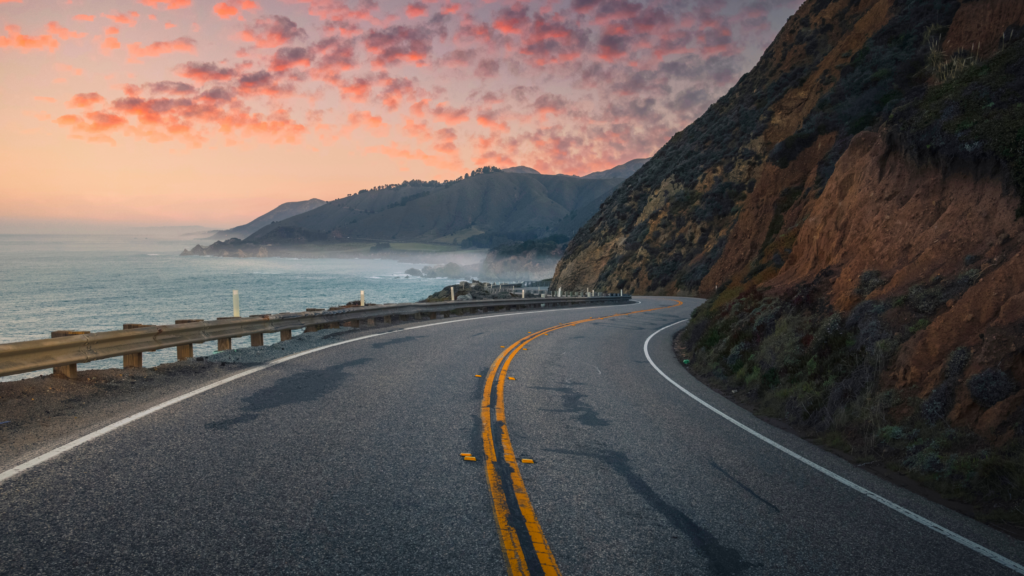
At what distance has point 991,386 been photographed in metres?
6.46

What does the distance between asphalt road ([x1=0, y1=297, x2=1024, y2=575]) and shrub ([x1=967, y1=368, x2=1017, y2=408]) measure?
174 cm

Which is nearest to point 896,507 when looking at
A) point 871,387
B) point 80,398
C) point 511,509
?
point 871,387

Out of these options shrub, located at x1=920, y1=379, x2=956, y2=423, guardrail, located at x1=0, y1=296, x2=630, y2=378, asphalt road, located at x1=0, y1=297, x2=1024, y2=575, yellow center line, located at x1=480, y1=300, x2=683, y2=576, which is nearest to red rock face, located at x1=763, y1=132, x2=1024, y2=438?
shrub, located at x1=920, y1=379, x2=956, y2=423

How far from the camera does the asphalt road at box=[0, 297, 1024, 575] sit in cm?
359

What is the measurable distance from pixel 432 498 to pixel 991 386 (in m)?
6.39

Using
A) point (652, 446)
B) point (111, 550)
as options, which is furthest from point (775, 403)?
point (111, 550)

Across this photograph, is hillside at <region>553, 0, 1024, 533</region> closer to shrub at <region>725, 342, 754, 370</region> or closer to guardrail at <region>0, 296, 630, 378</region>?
shrub at <region>725, 342, 754, 370</region>

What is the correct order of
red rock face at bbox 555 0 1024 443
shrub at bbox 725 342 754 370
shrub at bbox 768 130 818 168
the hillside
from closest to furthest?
the hillside, red rock face at bbox 555 0 1024 443, shrub at bbox 725 342 754 370, shrub at bbox 768 130 818 168

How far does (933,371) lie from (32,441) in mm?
10373

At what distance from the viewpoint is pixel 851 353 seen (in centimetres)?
937

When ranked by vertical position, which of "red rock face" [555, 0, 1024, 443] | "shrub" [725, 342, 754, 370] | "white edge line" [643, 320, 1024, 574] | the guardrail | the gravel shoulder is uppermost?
"red rock face" [555, 0, 1024, 443]

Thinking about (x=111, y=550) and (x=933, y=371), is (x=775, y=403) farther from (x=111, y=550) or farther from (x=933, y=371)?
(x=111, y=550)

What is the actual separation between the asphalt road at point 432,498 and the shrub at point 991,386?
68.3 inches

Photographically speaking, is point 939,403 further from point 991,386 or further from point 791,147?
point 791,147
